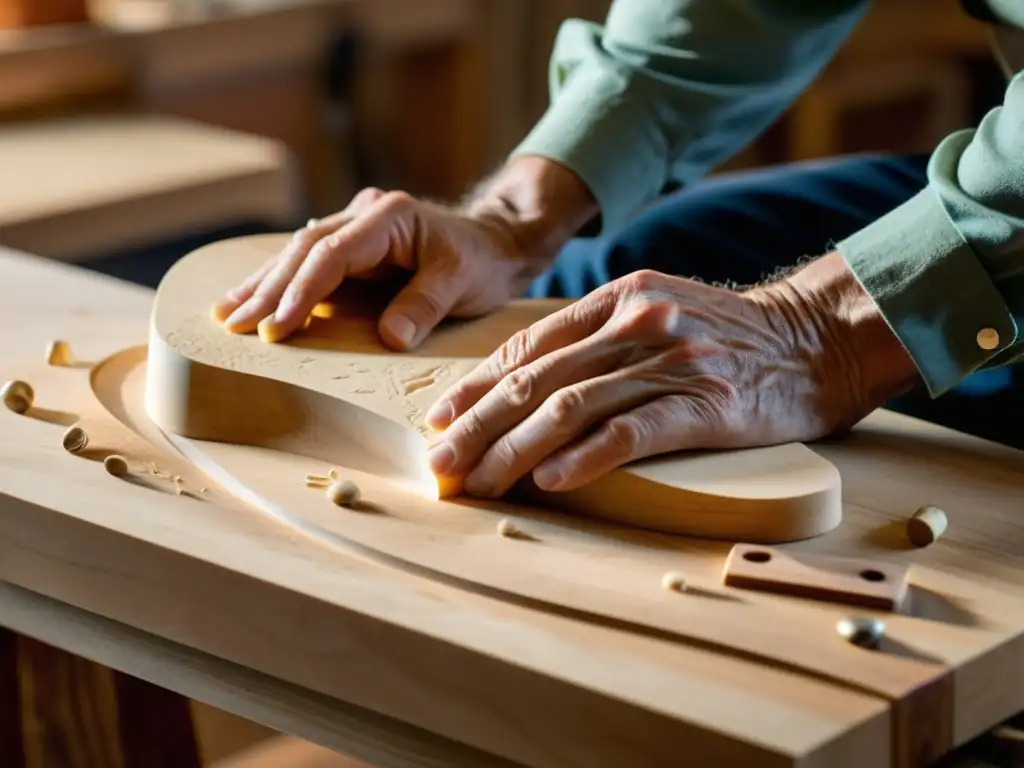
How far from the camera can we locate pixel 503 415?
0.91m

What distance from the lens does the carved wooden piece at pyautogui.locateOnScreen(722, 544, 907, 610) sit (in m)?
0.80

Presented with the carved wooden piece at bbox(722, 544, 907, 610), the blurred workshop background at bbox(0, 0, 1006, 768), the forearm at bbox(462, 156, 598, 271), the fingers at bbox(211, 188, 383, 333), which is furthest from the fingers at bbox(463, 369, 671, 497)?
the blurred workshop background at bbox(0, 0, 1006, 768)

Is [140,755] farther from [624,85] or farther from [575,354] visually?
[624,85]

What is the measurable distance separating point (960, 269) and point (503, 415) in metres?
0.31

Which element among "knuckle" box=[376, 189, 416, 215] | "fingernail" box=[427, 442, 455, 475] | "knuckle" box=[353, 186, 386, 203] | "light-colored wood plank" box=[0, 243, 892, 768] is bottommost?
"light-colored wood plank" box=[0, 243, 892, 768]

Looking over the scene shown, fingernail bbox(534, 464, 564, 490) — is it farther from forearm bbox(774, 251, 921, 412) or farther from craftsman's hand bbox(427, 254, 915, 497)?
forearm bbox(774, 251, 921, 412)

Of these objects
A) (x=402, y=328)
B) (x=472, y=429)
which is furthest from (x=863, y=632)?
(x=402, y=328)

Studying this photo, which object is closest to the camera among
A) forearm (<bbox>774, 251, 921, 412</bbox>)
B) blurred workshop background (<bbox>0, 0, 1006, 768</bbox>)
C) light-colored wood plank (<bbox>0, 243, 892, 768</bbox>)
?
light-colored wood plank (<bbox>0, 243, 892, 768</bbox>)

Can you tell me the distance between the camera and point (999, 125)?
0.99 metres

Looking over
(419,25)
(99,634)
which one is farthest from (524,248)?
(419,25)

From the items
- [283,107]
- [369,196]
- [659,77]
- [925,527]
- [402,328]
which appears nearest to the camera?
[925,527]

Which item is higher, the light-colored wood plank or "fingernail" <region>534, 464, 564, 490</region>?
"fingernail" <region>534, 464, 564, 490</region>

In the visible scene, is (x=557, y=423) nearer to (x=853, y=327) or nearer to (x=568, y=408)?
(x=568, y=408)

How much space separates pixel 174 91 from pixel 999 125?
1763mm
